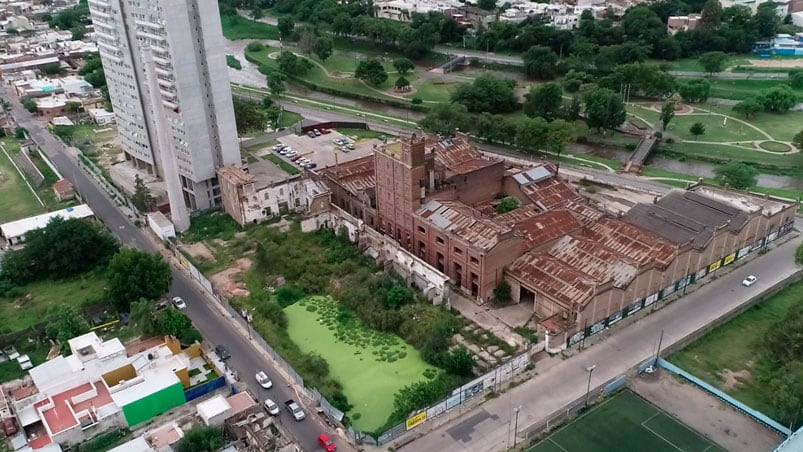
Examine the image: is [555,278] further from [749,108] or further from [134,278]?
[749,108]

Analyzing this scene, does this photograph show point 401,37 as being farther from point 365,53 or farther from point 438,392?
point 438,392


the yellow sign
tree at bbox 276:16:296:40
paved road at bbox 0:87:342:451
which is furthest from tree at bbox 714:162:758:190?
tree at bbox 276:16:296:40

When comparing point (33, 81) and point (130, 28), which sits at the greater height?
point (130, 28)

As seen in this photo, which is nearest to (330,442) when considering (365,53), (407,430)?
(407,430)

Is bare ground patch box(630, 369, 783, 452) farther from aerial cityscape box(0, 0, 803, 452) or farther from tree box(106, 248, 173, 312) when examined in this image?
tree box(106, 248, 173, 312)

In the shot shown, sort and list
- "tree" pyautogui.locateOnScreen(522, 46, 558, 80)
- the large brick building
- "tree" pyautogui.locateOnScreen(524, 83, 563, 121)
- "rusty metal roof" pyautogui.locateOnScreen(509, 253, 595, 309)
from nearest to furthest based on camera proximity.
A: "rusty metal roof" pyautogui.locateOnScreen(509, 253, 595, 309), the large brick building, "tree" pyautogui.locateOnScreen(524, 83, 563, 121), "tree" pyautogui.locateOnScreen(522, 46, 558, 80)

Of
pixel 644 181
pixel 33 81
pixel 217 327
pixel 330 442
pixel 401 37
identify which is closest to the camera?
Result: pixel 330 442
